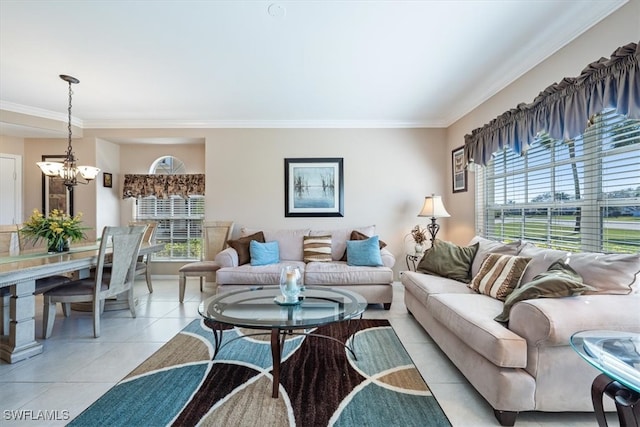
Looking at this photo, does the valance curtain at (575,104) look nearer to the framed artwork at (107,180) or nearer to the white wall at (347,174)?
→ the white wall at (347,174)

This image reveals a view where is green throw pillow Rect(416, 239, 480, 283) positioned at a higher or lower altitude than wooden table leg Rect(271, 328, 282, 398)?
higher

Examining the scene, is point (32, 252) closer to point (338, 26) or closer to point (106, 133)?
point (106, 133)

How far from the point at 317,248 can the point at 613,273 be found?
2.97 m

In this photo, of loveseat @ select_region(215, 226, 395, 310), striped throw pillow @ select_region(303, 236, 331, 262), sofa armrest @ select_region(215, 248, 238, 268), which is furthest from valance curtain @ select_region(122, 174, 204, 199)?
striped throw pillow @ select_region(303, 236, 331, 262)

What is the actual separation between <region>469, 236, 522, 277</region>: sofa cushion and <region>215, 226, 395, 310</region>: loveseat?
0.93 meters

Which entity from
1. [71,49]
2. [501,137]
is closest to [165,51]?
[71,49]

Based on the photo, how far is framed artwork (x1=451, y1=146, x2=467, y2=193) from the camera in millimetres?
4141

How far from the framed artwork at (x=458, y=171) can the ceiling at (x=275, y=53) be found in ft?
1.76

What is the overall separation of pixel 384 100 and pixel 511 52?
→ 1.46m

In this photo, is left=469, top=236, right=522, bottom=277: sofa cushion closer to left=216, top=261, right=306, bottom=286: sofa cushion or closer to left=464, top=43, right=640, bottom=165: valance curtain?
left=464, top=43, right=640, bottom=165: valance curtain

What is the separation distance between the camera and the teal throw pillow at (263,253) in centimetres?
377

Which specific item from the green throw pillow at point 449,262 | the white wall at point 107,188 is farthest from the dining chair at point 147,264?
the green throw pillow at point 449,262

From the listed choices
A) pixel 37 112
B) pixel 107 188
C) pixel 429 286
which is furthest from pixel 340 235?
pixel 37 112

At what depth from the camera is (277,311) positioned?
2.13 m
